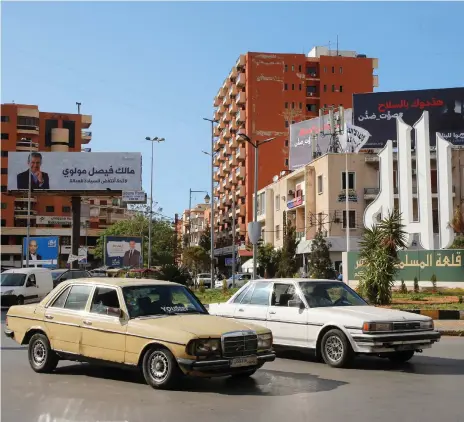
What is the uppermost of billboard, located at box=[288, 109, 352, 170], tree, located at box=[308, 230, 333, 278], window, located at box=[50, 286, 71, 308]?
billboard, located at box=[288, 109, 352, 170]

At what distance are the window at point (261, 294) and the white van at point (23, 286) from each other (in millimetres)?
17154

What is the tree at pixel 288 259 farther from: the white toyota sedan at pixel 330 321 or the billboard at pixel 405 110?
the white toyota sedan at pixel 330 321

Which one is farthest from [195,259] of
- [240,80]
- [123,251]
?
[240,80]

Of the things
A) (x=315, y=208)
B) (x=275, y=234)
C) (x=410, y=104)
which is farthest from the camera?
(x=275, y=234)

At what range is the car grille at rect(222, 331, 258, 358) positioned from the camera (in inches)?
333

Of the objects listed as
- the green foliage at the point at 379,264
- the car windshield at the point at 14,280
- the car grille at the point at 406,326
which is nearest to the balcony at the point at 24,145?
the car windshield at the point at 14,280

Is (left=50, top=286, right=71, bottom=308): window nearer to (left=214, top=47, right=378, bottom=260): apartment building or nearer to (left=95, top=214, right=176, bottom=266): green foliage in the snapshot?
(left=95, top=214, right=176, bottom=266): green foliage

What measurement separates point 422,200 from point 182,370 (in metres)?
32.4

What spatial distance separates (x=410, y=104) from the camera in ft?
178

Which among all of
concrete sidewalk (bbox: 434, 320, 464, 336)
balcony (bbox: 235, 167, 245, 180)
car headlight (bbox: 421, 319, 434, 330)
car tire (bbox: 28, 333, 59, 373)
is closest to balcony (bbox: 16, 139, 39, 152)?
balcony (bbox: 235, 167, 245, 180)

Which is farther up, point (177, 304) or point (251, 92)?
point (251, 92)

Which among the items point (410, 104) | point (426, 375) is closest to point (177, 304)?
point (426, 375)

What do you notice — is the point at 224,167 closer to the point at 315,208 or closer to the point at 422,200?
the point at 315,208

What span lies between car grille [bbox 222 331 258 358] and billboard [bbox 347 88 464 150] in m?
47.6
